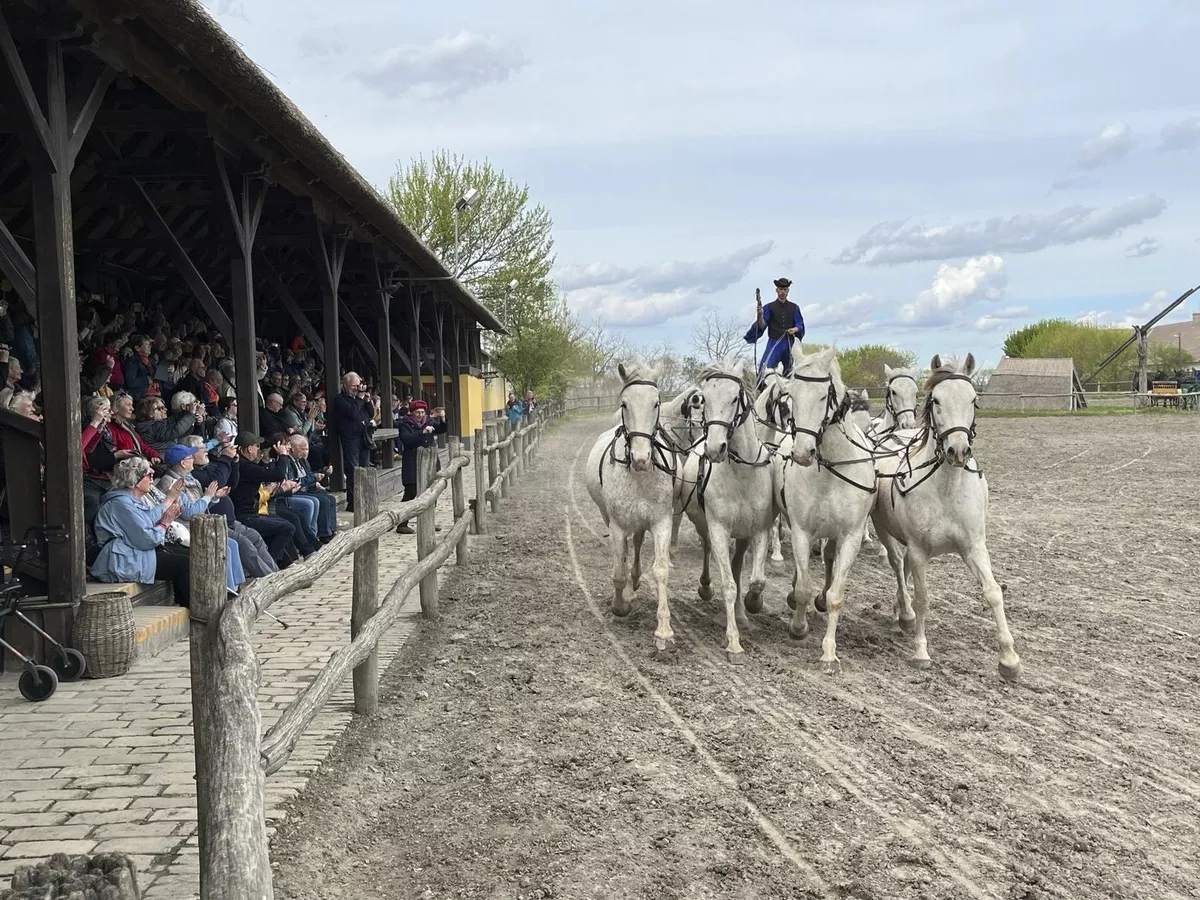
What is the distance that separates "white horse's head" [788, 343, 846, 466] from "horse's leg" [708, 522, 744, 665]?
37.0 inches

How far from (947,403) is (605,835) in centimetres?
336

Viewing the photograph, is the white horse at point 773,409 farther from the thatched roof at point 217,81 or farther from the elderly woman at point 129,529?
the elderly woman at point 129,529

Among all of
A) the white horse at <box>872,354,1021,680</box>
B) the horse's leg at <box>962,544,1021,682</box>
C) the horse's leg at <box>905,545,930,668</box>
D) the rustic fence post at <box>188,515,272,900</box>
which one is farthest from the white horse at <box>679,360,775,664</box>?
the rustic fence post at <box>188,515,272,900</box>

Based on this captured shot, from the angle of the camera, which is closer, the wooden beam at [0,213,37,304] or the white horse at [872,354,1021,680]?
the wooden beam at [0,213,37,304]

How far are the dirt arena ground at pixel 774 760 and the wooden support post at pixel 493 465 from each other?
6.03m

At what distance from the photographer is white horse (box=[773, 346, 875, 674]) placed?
6082mm

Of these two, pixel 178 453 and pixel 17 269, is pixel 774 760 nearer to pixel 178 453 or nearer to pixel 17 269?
pixel 178 453

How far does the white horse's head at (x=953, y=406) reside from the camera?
224 inches

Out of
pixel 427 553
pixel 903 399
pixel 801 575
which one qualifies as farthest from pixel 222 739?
pixel 903 399

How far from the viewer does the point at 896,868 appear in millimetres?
3436

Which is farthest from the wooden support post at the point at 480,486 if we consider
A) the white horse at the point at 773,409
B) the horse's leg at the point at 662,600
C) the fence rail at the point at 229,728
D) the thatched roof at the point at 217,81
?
the fence rail at the point at 229,728

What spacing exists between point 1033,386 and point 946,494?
44073 mm

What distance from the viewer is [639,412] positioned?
6.61m

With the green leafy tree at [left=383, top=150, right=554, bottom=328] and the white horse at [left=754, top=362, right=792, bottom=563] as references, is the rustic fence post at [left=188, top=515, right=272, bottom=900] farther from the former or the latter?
the green leafy tree at [left=383, top=150, right=554, bottom=328]
